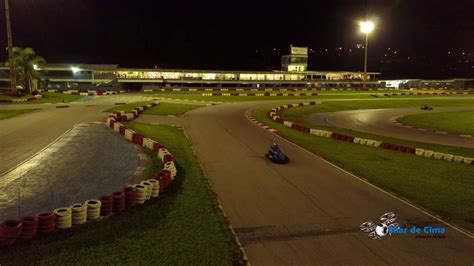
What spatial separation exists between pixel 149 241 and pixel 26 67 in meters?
52.6

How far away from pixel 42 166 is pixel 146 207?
6.19 metres

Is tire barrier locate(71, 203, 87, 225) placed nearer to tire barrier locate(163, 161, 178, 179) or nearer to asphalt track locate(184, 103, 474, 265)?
asphalt track locate(184, 103, 474, 265)

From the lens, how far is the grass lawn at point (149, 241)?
21.3 ft

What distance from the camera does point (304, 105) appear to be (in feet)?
146

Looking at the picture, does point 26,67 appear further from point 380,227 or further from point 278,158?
point 380,227

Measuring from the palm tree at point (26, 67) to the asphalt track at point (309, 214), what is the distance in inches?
1609

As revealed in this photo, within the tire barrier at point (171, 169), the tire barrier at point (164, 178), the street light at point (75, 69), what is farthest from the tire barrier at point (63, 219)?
the street light at point (75, 69)

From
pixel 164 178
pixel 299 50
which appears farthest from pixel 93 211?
pixel 299 50

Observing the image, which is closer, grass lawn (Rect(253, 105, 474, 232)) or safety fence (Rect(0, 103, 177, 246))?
safety fence (Rect(0, 103, 177, 246))

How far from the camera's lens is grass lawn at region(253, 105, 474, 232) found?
969cm

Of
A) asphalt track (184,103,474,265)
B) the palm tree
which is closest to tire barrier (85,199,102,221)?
asphalt track (184,103,474,265)

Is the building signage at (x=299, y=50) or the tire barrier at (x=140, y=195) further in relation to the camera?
the building signage at (x=299, y=50)

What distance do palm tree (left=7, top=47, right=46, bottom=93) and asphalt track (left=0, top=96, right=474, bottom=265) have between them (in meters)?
40.9

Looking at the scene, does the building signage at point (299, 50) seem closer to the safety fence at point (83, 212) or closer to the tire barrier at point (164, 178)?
the tire barrier at point (164, 178)
